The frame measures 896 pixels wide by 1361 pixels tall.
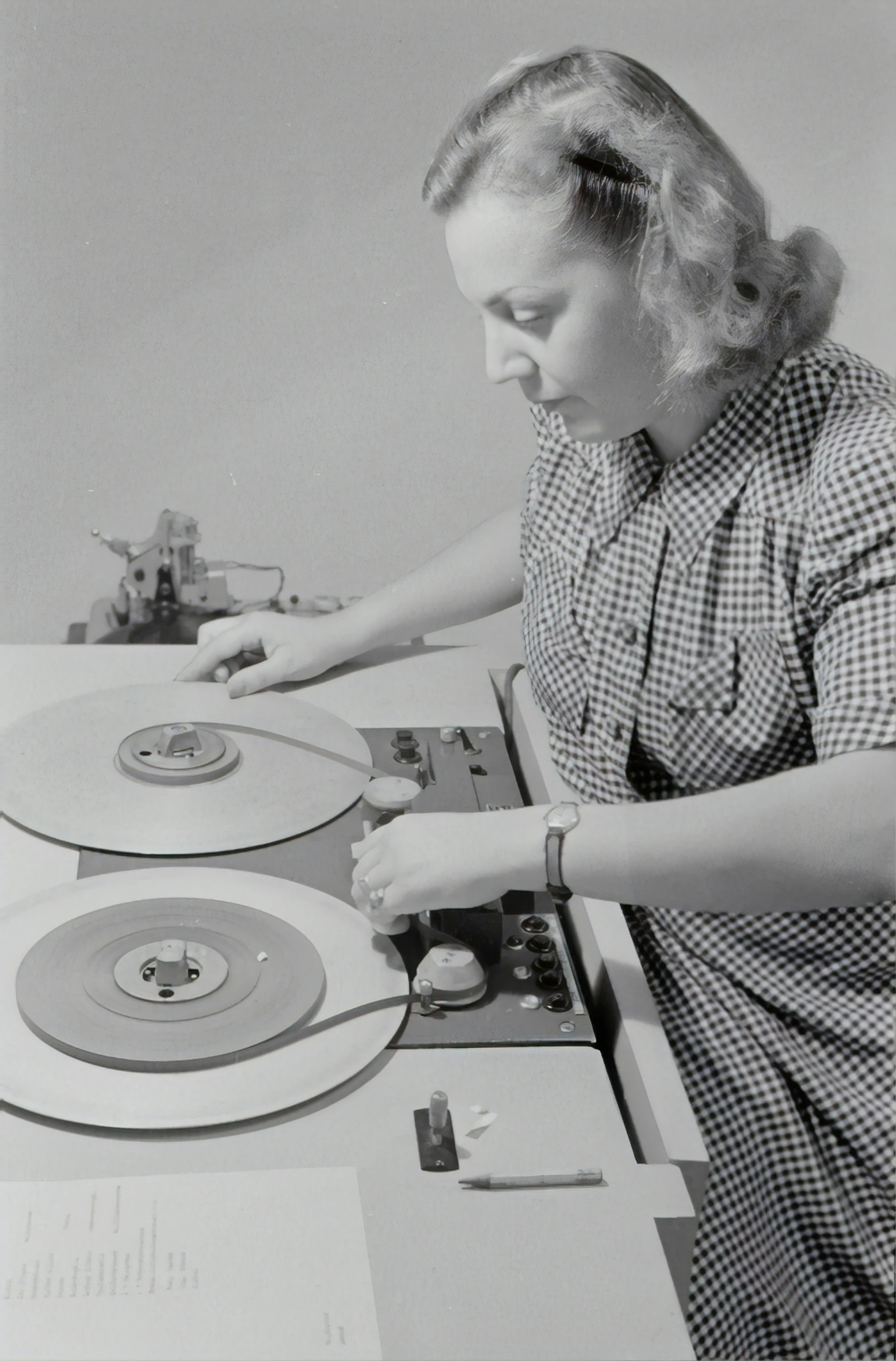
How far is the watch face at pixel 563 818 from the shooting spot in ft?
3.64

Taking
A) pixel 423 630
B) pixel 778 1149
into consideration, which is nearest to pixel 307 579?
pixel 423 630

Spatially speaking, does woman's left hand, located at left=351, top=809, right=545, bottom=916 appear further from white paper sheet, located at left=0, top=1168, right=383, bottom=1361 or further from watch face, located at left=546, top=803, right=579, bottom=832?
white paper sheet, located at left=0, top=1168, right=383, bottom=1361

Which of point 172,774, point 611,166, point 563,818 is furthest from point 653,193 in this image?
point 172,774

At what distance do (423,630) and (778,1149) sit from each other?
30.8 inches

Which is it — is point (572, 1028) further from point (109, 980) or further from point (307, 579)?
point (307, 579)

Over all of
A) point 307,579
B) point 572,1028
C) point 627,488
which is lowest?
point 572,1028

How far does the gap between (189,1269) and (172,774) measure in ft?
2.04

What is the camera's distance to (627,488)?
1.34 meters

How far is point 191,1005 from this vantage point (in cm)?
103

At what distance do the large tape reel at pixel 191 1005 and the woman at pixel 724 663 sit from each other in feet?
0.22

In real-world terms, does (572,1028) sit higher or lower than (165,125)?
lower

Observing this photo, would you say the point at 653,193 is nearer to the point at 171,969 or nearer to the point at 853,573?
the point at 853,573

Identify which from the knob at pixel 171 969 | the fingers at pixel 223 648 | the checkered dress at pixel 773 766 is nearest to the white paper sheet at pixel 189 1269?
the knob at pixel 171 969

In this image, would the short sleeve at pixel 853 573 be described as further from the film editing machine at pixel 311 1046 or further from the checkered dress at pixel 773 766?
the film editing machine at pixel 311 1046
